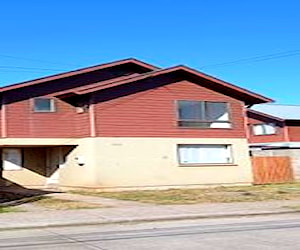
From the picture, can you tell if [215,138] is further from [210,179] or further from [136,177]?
[136,177]

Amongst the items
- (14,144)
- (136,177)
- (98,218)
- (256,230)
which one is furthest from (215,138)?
(256,230)

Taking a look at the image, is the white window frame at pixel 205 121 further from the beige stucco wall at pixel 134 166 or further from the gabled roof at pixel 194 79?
the gabled roof at pixel 194 79

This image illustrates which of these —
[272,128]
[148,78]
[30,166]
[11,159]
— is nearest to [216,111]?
[148,78]

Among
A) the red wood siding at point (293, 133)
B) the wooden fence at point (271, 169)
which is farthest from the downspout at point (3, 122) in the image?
the red wood siding at point (293, 133)

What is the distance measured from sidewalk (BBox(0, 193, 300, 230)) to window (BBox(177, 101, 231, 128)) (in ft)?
34.6

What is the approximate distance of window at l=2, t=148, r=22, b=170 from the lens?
101 feet

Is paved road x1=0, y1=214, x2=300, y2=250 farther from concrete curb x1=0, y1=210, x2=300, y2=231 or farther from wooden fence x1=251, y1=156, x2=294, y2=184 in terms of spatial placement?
wooden fence x1=251, y1=156, x2=294, y2=184

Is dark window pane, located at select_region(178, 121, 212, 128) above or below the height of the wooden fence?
above

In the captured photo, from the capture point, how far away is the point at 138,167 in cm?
2802

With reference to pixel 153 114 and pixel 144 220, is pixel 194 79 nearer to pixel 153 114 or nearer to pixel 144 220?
pixel 153 114

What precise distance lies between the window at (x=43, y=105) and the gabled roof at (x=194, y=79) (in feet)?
5.00

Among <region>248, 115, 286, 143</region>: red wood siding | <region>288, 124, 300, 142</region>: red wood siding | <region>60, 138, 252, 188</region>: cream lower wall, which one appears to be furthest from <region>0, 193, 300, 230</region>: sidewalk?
<region>288, 124, 300, 142</region>: red wood siding

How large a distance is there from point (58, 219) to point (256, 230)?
526 cm

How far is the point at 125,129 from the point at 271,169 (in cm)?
941
